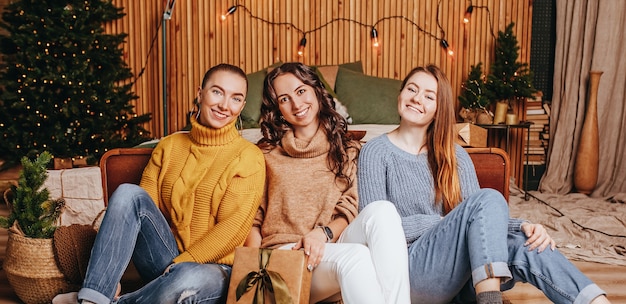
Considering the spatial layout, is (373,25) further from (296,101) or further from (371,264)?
(371,264)

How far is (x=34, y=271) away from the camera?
2.29 meters

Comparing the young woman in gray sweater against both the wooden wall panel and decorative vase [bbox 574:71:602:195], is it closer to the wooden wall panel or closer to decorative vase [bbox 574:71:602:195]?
the wooden wall panel

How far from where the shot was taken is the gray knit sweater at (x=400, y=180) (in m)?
2.19

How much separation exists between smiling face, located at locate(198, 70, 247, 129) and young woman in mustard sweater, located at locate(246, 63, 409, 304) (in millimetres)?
157

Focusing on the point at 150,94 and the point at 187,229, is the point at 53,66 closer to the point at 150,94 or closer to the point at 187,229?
the point at 150,94

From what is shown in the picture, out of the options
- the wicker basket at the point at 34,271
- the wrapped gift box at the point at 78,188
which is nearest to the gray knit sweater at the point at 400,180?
the wicker basket at the point at 34,271

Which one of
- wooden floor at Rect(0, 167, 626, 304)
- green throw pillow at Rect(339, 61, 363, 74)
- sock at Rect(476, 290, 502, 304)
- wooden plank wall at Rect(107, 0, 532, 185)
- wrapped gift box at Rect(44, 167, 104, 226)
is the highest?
wooden plank wall at Rect(107, 0, 532, 185)

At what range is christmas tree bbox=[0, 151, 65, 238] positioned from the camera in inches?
92.5

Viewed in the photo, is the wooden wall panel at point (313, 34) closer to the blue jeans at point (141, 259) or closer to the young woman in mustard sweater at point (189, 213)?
the young woman in mustard sweater at point (189, 213)

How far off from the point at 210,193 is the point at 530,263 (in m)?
1.15

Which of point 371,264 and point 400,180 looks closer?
point 371,264

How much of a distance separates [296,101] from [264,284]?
0.77 m

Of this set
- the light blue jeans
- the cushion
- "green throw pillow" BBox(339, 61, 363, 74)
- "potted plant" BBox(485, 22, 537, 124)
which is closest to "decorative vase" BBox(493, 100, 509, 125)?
"potted plant" BBox(485, 22, 537, 124)

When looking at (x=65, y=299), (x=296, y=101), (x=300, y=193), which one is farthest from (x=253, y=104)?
(x=65, y=299)
